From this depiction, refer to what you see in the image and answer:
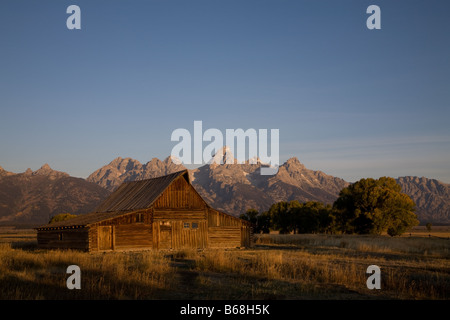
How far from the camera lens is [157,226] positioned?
3806cm

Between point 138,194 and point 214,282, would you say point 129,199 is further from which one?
Result: point 214,282

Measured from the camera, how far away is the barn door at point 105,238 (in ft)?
115

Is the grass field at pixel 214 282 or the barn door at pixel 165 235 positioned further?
the barn door at pixel 165 235

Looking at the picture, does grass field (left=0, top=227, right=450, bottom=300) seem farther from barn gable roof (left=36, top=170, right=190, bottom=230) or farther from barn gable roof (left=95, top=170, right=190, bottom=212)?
barn gable roof (left=95, top=170, right=190, bottom=212)

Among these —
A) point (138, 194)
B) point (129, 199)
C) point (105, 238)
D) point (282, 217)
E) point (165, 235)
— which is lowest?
point (282, 217)

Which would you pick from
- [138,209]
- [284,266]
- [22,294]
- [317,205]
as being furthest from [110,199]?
[317,205]

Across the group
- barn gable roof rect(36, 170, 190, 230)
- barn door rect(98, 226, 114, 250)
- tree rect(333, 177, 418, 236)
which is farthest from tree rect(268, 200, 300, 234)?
barn door rect(98, 226, 114, 250)

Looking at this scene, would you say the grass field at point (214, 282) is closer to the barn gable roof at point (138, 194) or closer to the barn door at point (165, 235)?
the barn door at point (165, 235)

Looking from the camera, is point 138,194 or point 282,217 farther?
point 282,217

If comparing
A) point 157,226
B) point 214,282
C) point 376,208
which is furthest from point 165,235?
point 376,208

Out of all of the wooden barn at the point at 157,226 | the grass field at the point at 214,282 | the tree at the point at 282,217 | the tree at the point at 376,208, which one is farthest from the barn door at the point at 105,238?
the tree at the point at 282,217

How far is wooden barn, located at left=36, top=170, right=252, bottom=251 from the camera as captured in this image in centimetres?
3572

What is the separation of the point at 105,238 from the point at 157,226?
15.3ft
